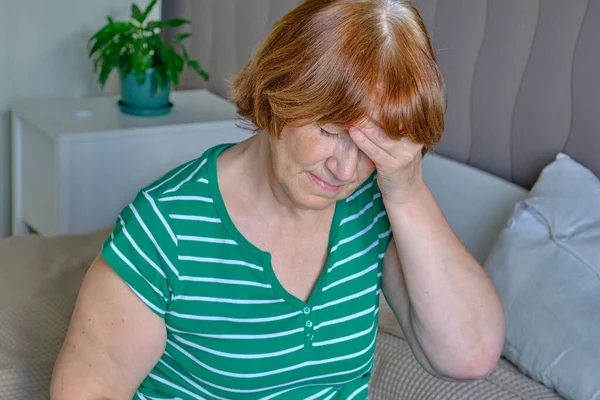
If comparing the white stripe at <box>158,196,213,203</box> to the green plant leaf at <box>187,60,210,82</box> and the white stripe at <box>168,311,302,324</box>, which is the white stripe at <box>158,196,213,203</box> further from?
the green plant leaf at <box>187,60,210,82</box>

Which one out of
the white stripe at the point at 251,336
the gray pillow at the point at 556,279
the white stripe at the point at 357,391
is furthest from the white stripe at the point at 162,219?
the gray pillow at the point at 556,279

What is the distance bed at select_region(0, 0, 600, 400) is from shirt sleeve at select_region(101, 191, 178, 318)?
1.49 ft

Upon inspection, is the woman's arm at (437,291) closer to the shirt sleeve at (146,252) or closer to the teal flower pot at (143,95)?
the shirt sleeve at (146,252)

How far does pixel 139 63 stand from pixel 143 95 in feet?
0.33

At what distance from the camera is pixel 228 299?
3.59ft

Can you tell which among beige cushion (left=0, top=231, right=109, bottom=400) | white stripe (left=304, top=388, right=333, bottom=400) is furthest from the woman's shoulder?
beige cushion (left=0, top=231, right=109, bottom=400)

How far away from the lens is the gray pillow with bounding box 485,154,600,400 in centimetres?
140

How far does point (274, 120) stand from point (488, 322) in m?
0.37

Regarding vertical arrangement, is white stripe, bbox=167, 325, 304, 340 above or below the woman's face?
below

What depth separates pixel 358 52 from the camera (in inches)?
37.0

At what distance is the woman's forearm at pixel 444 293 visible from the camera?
1.10 metres

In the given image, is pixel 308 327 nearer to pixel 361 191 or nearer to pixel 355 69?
pixel 361 191

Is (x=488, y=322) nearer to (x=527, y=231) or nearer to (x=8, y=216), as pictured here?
(x=527, y=231)

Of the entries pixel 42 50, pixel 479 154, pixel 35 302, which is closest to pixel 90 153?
pixel 42 50
